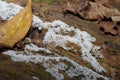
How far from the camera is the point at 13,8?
12.5 ft

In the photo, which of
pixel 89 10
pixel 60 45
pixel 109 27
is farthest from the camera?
pixel 89 10

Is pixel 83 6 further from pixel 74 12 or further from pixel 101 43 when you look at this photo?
pixel 101 43

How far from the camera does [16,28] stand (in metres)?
3.44

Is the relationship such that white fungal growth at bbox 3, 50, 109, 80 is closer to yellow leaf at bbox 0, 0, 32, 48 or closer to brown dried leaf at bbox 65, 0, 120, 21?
yellow leaf at bbox 0, 0, 32, 48

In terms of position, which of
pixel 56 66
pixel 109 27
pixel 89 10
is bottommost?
pixel 56 66

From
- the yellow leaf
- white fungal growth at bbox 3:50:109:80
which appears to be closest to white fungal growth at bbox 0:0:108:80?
white fungal growth at bbox 3:50:109:80

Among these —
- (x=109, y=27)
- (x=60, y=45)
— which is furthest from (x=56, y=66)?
(x=109, y=27)

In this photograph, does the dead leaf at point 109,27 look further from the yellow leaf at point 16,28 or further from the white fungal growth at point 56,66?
the yellow leaf at point 16,28

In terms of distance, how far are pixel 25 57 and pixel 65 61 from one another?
0.50 m

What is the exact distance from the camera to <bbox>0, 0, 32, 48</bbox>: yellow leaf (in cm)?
326

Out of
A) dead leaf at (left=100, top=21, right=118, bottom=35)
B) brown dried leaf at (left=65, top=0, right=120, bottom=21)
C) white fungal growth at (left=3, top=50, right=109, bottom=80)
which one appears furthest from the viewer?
brown dried leaf at (left=65, top=0, right=120, bottom=21)

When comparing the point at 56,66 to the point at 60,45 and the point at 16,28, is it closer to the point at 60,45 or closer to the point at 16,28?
the point at 60,45

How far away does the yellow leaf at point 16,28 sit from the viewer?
326 cm

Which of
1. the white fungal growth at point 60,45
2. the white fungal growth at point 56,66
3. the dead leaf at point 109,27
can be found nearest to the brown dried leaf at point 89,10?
the dead leaf at point 109,27
